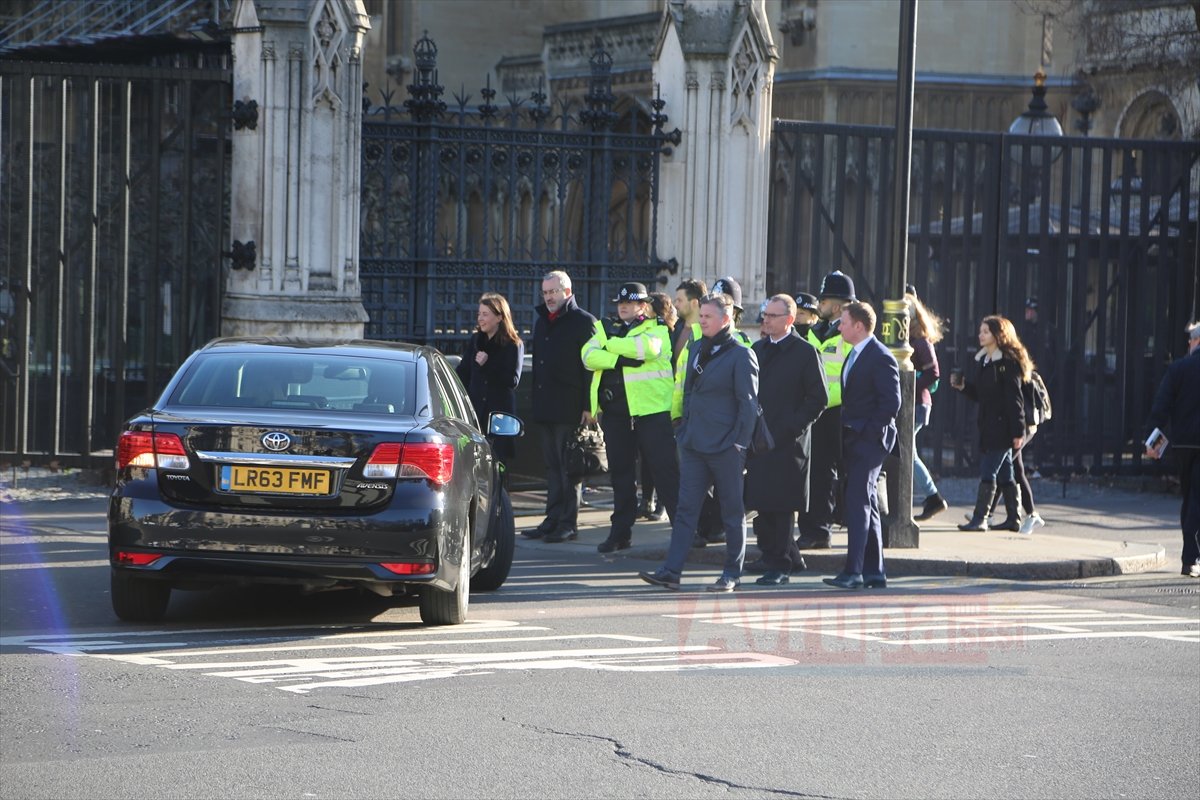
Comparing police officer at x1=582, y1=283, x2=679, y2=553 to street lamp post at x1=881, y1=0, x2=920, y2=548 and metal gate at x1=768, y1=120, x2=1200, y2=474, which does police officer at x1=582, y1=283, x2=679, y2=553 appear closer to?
street lamp post at x1=881, y1=0, x2=920, y2=548

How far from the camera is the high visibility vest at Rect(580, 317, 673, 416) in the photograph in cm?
1236

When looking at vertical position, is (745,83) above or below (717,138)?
above

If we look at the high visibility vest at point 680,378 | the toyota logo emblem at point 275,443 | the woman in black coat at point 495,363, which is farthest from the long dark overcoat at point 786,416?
the toyota logo emblem at point 275,443

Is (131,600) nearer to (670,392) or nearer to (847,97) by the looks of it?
(670,392)

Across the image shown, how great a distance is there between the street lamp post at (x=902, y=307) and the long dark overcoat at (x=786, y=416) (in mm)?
1562

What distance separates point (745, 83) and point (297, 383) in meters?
7.98

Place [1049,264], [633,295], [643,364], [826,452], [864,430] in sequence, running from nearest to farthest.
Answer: [864,430] → [643,364] → [633,295] → [826,452] → [1049,264]

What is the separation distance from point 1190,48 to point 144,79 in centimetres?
1887

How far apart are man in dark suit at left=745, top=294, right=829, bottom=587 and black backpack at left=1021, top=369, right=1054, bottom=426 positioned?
338cm

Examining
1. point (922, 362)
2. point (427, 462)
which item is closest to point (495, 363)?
A: point (922, 362)

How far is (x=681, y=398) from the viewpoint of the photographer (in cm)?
1219

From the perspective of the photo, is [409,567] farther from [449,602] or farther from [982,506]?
[982,506]

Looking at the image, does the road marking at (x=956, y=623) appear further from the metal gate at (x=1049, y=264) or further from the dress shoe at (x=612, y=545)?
the metal gate at (x=1049, y=264)

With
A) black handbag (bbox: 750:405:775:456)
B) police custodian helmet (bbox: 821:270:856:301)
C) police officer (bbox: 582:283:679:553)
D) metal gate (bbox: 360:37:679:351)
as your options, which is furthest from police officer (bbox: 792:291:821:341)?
metal gate (bbox: 360:37:679:351)
